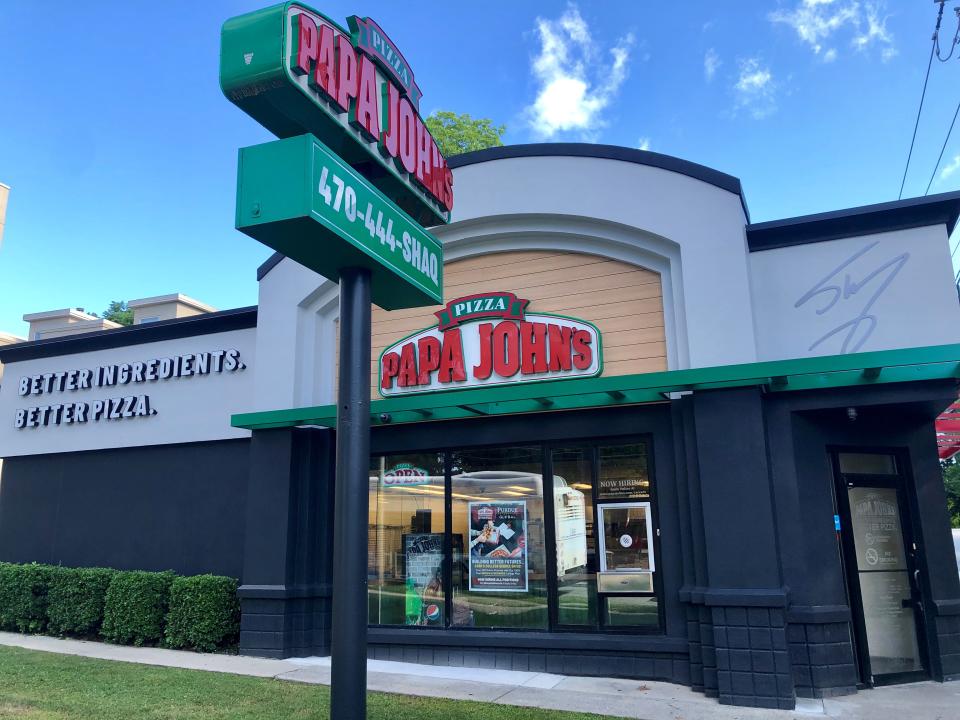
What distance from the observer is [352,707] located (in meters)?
4.45

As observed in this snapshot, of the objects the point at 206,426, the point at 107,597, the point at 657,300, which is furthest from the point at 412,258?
the point at 107,597

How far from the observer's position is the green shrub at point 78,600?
1165 centimetres

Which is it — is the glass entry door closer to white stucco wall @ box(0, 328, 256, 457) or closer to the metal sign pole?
the metal sign pole

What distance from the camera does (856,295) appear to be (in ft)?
28.5

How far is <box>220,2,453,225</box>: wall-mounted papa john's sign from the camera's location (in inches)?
185

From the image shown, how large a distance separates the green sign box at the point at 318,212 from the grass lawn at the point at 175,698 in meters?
4.43

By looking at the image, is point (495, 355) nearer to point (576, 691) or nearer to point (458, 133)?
point (576, 691)

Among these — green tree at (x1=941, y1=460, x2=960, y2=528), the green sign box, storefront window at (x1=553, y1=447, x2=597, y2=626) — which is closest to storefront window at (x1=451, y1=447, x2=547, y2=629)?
storefront window at (x1=553, y1=447, x2=597, y2=626)

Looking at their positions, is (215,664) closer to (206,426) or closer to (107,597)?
(107,597)

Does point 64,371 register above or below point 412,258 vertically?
above

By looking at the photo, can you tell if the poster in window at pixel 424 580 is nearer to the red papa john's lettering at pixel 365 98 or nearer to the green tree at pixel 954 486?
the red papa john's lettering at pixel 365 98

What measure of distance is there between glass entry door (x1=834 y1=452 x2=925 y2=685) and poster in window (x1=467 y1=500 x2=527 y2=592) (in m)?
3.82

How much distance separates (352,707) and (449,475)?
584cm

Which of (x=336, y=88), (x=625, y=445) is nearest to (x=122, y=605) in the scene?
(x=625, y=445)
